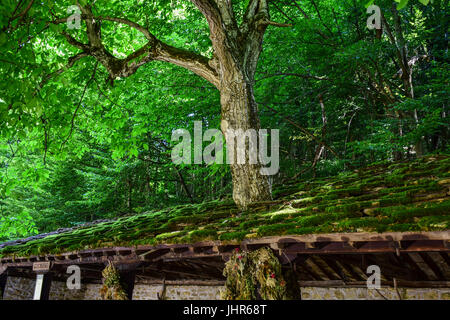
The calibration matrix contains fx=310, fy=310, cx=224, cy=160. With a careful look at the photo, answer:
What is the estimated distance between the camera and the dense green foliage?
3.50m

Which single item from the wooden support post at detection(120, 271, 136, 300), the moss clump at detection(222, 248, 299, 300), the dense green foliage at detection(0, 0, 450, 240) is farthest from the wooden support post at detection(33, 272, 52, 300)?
the moss clump at detection(222, 248, 299, 300)

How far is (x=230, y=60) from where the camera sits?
17.4 ft

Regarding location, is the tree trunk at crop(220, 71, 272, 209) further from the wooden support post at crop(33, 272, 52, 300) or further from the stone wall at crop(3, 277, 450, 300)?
the wooden support post at crop(33, 272, 52, 300)

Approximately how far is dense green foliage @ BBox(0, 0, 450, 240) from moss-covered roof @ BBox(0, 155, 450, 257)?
0.09ft

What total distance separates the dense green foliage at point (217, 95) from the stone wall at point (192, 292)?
88.4 inches

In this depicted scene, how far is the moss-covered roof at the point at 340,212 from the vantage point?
2.84 metres

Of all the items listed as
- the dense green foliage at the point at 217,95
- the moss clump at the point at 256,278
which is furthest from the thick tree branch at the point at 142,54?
the moss clump at the point at 256,278

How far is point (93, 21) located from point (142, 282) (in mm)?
6720

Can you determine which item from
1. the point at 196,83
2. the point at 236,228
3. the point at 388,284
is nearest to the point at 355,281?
the point at 388,284

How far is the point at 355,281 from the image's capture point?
6.02 m

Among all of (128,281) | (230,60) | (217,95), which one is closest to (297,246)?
(128,281)

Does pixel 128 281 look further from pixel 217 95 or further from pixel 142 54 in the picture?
pixel 217 95

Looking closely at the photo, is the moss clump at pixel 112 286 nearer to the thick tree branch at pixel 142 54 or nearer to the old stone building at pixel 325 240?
the old stone building at pixel 325 240
